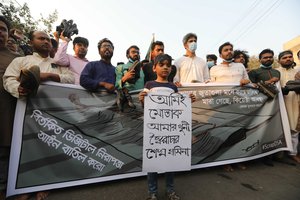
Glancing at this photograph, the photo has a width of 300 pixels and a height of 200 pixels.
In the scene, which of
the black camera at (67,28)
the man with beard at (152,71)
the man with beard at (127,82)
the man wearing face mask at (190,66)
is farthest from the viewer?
the man wearing face mask at (190,66)

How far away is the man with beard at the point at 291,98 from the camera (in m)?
3.71

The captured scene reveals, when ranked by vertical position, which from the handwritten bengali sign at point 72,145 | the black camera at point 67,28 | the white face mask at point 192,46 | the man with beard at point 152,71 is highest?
the black camera at point 67,28

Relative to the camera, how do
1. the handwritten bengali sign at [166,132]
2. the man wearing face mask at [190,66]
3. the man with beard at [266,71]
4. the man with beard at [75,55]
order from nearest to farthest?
1. the handwritten bengali sign at [166,132]
2. the man with beard at [75,55]
3. the man wearing face mask at [190,66]
4. the man with beard at [266,71]

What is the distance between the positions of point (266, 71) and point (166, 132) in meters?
3.11

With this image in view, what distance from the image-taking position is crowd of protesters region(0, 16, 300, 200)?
7.57 feet

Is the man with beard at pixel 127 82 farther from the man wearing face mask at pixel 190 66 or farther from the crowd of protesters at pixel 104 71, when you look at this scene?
the man wearing face mask at pixel 190 66

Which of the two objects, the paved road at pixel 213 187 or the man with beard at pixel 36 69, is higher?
the man with beard at pixel 36 69

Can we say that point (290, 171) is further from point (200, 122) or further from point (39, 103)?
point (39, 103)

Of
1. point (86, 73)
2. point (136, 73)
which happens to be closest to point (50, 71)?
point (86, 73)

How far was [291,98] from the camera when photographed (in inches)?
151

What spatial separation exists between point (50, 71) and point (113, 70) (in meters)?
0.95

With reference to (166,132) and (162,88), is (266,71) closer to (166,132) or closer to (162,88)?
(162,88)

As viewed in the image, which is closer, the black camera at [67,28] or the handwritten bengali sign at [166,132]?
the handwritten bengali sign at [166,132]

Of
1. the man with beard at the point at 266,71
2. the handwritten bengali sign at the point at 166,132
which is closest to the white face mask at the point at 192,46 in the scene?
the man with beard at the point at 266,71
